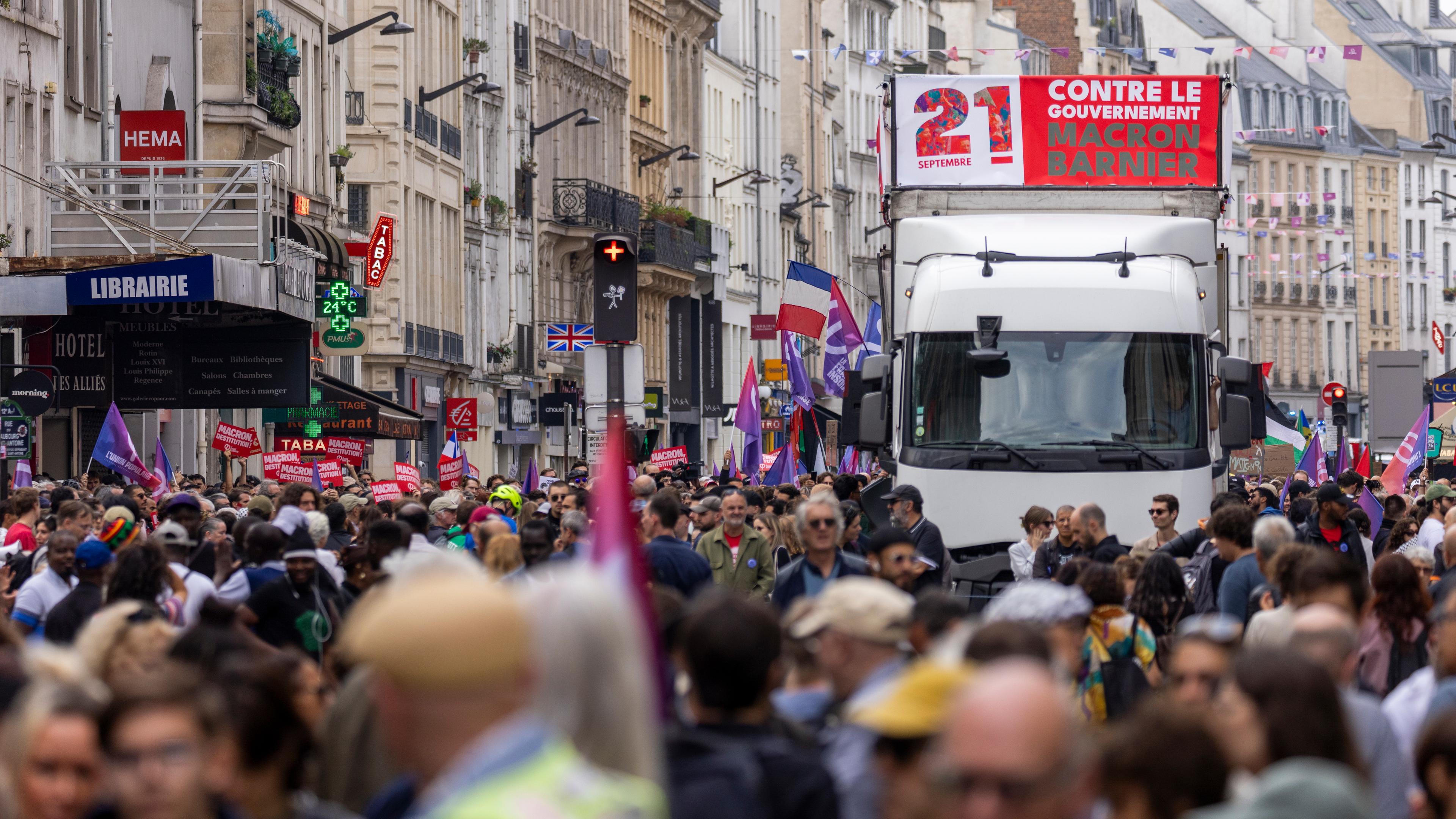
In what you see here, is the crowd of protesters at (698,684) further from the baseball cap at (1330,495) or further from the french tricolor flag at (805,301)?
the french tricolor flag at (805,301)

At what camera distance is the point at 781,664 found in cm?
674

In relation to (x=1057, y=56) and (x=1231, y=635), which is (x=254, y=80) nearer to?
(x=1231, y=635)

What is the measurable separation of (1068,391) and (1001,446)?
62 centimetres

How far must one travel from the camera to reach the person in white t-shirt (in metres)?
11.3

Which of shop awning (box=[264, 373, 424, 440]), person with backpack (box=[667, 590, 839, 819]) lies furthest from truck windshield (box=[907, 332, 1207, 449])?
shop awning (box=[264, 373, 424, 440])

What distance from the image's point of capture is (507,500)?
20.7 m

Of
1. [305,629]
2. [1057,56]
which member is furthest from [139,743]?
[1057,56]

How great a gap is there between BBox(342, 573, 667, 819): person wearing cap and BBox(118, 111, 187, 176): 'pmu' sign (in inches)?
1181

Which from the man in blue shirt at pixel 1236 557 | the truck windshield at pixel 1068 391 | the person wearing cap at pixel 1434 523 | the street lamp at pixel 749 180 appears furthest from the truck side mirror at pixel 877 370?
the street lamp at pixel 749 180

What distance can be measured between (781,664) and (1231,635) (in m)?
1.24

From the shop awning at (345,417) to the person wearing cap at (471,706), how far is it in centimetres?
3220

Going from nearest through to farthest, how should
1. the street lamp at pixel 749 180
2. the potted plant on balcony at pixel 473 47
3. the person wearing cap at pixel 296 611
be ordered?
1. the person wearing cap at pixel 296 611
2. the potted plant on balcony at pixel 473 47
3. the street lamp at pixel 749 180

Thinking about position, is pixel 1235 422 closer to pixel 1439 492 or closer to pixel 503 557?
pixel 1439 492

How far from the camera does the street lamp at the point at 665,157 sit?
2699 inches
